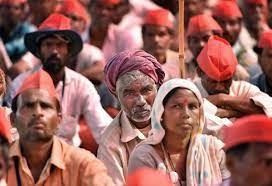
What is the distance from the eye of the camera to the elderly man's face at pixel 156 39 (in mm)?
15477

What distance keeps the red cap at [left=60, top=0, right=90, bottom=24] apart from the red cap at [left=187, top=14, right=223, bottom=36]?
154 cm

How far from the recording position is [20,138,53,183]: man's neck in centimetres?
1071

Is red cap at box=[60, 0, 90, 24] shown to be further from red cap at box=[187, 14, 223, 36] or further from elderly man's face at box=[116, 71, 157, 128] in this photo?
elderly man's face at box=[116, 71, 157, 128]

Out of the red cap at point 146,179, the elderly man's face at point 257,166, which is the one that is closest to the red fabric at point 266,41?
the red cap at point 146,179

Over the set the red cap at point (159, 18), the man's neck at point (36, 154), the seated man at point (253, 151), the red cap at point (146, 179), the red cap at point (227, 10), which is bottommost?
the red cap at point (227, 10)

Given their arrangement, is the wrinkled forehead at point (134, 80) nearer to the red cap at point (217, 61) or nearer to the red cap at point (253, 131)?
the red cap at point (217, 61)

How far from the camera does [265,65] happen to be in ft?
46.9

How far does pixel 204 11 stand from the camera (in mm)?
17438

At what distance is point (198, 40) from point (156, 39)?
0.63 meters

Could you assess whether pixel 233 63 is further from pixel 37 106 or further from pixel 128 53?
pixel 37 106

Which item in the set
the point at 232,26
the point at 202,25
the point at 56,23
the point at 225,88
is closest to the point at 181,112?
the point at 225,88

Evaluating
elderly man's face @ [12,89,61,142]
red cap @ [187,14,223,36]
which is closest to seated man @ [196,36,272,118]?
red cap @ [187,14,223,36]

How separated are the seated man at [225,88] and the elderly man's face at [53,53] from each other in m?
1.41

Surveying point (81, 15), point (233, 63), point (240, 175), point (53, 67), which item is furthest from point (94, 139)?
point (240, 175)
